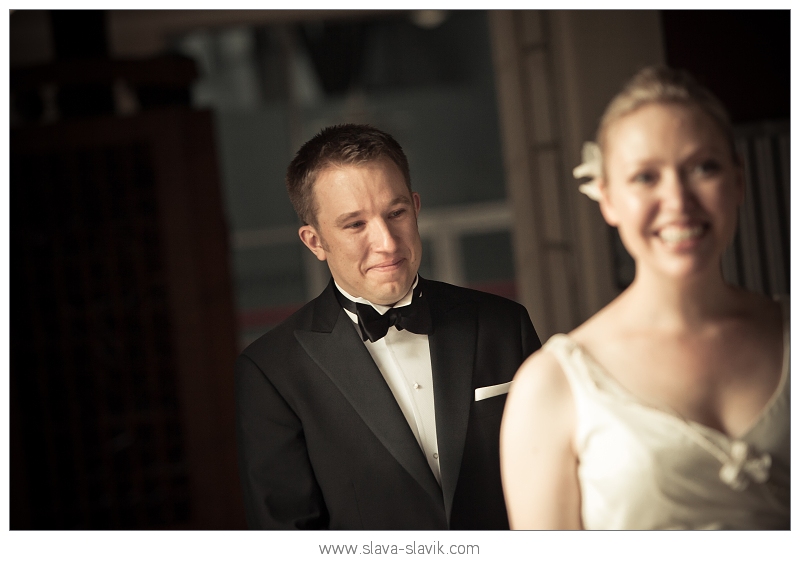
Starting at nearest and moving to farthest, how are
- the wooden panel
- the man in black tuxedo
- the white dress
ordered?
the white dress → the man in black tuxedo → the wooden panel

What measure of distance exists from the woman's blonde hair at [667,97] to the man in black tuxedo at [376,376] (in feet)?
1.15

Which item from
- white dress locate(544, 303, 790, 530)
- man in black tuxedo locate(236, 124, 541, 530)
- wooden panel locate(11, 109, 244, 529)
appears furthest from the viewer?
wooden panel locate(11, 109, 244, 529)

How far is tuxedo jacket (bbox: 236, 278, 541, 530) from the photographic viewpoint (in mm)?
1115

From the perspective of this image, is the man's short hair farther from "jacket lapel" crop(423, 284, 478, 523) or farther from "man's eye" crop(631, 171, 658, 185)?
"man's eye" crop(631, 171, 658, 185)

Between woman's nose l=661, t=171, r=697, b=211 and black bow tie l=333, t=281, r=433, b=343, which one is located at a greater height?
woman's nose l=661, t=171, r=697, b=211

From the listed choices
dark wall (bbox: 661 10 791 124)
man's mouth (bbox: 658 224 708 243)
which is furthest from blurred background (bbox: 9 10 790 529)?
man's mouth (bbox: 658 224 708 243)

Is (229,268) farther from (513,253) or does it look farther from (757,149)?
(757,149)

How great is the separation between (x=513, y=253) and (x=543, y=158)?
0.22 metres

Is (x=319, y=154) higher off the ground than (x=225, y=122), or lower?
lower

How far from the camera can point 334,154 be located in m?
1.11

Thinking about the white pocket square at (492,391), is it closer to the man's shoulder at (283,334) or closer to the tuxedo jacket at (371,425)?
the tuxedo jacket at (371,425)

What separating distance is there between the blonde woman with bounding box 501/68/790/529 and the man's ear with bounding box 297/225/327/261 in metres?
0.40
